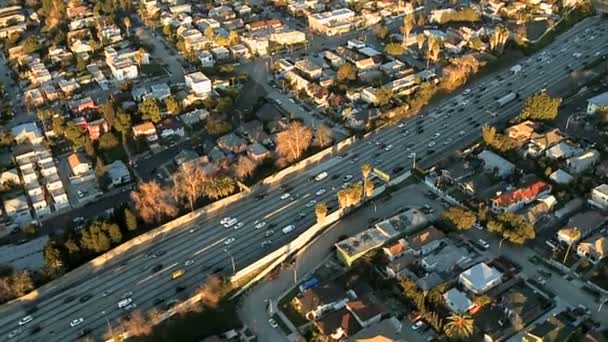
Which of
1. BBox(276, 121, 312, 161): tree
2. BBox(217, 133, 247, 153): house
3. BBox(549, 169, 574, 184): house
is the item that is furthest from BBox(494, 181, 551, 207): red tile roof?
BBox(217, 133, 247, 153): house

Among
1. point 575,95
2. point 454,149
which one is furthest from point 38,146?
point 575,95

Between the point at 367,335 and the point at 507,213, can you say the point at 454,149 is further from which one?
the point at 367,335

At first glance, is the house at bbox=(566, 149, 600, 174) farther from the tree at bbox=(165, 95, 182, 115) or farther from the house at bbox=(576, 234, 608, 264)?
the tree at bbox=(165, 95, 182, 115)

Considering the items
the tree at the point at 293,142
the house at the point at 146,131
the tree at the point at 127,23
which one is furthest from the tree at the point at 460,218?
the tree at the point at 127,23

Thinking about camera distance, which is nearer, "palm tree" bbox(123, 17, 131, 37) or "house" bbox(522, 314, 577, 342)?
"house" bbox(522, 314, 577, 342)

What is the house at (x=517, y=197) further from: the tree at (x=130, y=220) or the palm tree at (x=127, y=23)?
the palm tree at (x=127, y=23)
